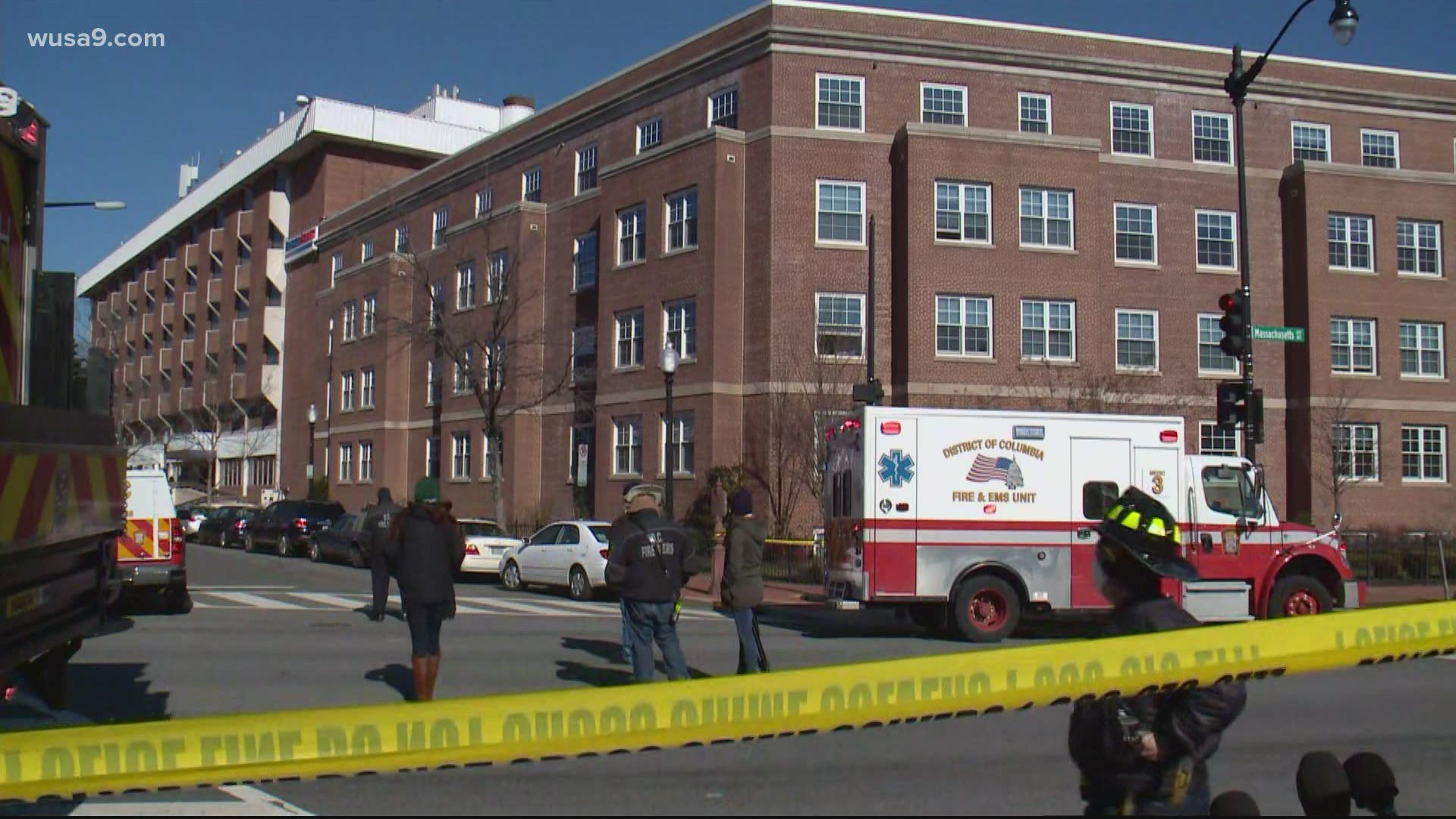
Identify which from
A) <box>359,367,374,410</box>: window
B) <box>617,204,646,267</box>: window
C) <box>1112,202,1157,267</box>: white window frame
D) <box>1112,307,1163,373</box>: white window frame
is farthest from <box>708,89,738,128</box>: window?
<box>359,367,374,410</box>: window

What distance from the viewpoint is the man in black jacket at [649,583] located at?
1022cm

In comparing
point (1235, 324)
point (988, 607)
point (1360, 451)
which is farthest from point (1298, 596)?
point (1360, 451)

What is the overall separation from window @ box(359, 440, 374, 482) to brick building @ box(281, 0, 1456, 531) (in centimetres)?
1208

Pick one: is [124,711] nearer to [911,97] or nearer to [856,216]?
[856,216]

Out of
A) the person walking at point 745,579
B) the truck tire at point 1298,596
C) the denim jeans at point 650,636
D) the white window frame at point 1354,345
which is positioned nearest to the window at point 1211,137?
the white window frame at point 1354,345

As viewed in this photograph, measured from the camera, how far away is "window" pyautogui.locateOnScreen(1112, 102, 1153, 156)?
34.1m

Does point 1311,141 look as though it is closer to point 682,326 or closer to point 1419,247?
point 1419,247

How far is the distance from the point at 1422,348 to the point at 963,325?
13.9m

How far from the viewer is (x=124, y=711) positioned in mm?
9586

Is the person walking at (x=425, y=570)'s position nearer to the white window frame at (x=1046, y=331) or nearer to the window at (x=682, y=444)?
the window at (x=682, y=444)

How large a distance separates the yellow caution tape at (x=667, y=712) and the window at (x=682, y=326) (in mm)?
29384

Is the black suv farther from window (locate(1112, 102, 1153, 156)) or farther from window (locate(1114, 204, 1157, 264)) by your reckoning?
window (locate(1112, 102, 1153, 156))

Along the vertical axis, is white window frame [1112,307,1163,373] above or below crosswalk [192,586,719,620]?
above

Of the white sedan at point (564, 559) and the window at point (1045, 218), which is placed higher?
the window at point (1045, 218)
